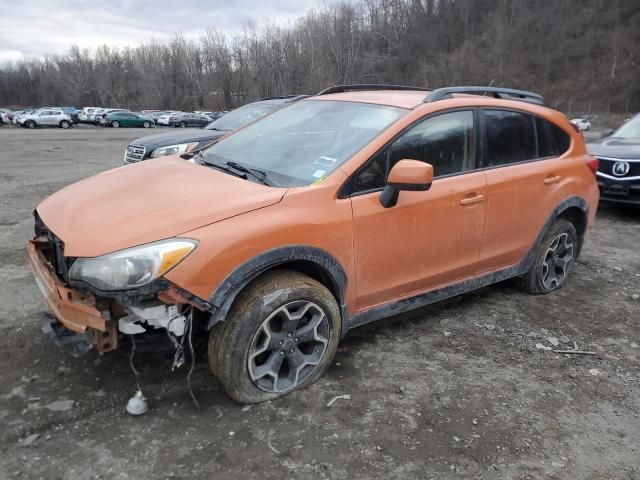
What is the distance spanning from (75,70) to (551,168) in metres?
101

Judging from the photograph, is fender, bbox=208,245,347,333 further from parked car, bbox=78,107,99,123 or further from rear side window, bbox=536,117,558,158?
parked car, bbox=78,107,99,123

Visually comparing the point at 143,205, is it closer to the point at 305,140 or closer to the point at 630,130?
the point at 305,140

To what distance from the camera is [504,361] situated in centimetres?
352

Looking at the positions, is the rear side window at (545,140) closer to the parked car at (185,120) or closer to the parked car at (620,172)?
the parked car at (620,172)

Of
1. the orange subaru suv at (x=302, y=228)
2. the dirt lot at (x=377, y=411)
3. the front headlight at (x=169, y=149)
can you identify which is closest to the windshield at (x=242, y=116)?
the front headlight at (x=169, y=149)

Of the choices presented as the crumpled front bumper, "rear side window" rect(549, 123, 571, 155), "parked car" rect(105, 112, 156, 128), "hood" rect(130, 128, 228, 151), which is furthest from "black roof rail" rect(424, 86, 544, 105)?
"parked car" rect(105, 112, 156, 128)

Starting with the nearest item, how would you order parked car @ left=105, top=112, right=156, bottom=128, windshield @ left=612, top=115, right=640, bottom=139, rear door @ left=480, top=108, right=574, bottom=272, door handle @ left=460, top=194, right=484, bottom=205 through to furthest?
door handle @ left=460, top=194, right=484, bottom=205 → rear door @ left=480, top=108, right=574, bottom=272 → windshield @ left=612, top=115, right=640, bottom=139 → parked car @ left=105, top=112, right=156, bottom=128

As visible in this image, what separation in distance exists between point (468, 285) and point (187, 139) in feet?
18.2

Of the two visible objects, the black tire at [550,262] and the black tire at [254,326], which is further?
the black tire at [550,262]

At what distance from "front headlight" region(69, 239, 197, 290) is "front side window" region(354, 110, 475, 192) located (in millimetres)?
1193

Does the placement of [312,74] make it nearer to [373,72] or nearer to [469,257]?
[373,72]

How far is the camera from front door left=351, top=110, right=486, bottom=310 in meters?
3.16

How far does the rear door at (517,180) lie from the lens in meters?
3.87

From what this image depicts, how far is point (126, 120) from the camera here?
140ft
